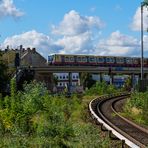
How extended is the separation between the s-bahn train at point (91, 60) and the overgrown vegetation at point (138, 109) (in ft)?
220

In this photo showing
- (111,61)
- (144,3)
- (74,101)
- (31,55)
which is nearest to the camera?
(144,3)

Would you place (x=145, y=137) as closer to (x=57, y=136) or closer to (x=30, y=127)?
(x=30, y=127)

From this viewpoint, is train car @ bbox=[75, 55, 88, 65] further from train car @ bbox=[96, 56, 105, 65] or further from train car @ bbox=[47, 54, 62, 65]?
train car @ bbox=[47, 54, 62, 65]

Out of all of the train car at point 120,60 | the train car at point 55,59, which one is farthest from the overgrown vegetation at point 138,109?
the train car at point 120,60

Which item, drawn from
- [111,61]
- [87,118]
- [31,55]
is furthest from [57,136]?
[31,55]

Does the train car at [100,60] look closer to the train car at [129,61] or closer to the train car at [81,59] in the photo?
the train car at [81,59]

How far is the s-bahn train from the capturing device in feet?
336

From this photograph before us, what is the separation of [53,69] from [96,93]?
42.9 m

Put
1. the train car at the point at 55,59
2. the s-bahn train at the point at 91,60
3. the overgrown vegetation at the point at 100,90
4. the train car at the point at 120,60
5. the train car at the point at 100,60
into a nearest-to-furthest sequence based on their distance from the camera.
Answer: the overgrown vegetation at the point at 100,90, the train car at the point at 55,59, the s-bahn train at the point at 91,60, the train car at the point at 100,60, the train car at the point at 120,60

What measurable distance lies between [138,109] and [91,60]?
245ft

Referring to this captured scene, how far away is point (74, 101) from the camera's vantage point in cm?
3706

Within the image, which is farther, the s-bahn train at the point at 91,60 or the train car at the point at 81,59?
the train car at the point at 81,59

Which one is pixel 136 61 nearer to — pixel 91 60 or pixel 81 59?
pixel 91 60

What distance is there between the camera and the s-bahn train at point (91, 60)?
10250 centimetres
